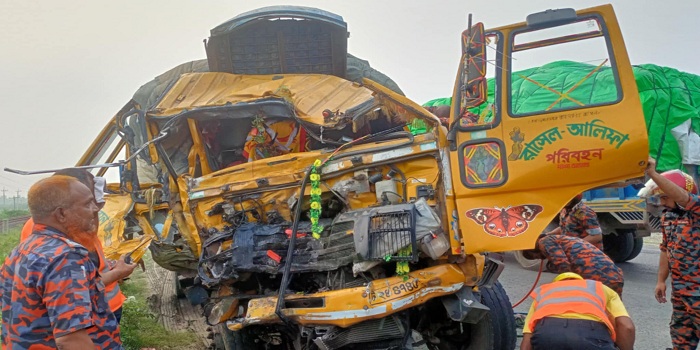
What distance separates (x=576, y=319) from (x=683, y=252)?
5.73ft

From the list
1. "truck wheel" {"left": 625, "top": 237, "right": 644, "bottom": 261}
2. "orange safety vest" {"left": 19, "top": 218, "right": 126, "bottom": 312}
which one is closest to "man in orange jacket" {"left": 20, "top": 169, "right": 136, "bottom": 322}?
"orange safety vest" {"left": 19, "top": 218, "right": 126, "bottom": 312}

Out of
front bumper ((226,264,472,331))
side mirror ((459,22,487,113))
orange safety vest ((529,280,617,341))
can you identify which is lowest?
front bumper ((226,264,472,331))

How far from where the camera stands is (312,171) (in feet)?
14.1

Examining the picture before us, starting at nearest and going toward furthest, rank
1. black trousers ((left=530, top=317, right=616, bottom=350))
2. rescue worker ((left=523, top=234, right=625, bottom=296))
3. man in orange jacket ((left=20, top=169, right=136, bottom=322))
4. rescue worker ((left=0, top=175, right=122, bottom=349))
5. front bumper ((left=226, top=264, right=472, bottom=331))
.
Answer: rescue worker ((left=0, top=175, right=122, bottom=349)) → black trousers ((left=530, top=317, right=616, bottom=350)) → man in orange jacket ((left=20, top=169, right=136, bottom=322)) → rescue worker ((left=523, top=234, right=625, bottom=296)) → front bumper ((left=226, top=264, right=472, bottom=331))

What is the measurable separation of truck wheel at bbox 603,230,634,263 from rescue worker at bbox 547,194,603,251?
403 centimetres

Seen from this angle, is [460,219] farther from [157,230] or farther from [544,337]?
[157,230]

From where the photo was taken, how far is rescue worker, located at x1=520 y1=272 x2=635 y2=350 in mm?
2598

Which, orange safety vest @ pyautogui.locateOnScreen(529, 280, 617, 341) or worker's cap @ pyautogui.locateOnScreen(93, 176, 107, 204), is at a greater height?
worker's cap @ pyautogui.locateOnScreen(93, 176, 107, 204)

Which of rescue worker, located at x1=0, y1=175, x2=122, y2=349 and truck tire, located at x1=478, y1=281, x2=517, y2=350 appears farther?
truck tire, located at x1=478, y1=281, x2=517, y2=350

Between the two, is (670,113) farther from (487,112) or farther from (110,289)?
(110,289)

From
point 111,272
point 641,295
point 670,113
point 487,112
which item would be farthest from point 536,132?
point 670,113

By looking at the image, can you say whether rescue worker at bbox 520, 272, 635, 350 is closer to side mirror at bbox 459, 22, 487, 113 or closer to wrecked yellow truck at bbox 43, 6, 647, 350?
wrecked yellow truck at bbox 43, 6, 647, 350

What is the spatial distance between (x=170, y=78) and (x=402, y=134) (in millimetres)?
3003

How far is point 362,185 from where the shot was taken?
4203mm
